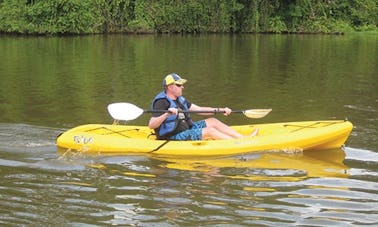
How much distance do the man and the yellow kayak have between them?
26 centimetres

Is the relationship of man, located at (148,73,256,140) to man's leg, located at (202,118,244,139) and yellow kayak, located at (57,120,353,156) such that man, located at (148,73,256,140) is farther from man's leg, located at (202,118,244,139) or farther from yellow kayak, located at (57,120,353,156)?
yellow kayak, located at (57,120,353,156)

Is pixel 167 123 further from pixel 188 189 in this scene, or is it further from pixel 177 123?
pixel 188 189

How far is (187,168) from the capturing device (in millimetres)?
7188

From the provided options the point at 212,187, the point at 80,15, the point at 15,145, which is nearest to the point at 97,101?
the point at 15,145

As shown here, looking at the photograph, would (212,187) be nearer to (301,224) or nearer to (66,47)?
(301,224)

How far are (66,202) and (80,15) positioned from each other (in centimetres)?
3430

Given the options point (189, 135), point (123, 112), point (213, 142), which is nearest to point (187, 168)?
point (213, 142)

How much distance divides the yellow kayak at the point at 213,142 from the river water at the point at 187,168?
0.44 feet

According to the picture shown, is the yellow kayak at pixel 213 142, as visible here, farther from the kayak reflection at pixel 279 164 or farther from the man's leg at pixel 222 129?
the man's leg at pixel 222 129

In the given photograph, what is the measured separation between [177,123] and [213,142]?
0.62 meters

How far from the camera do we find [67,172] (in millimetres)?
6898

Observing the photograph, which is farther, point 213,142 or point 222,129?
point 222,129

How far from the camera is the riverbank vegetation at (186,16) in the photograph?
3825 centimetres

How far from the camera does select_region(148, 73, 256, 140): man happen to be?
26.1 feet
